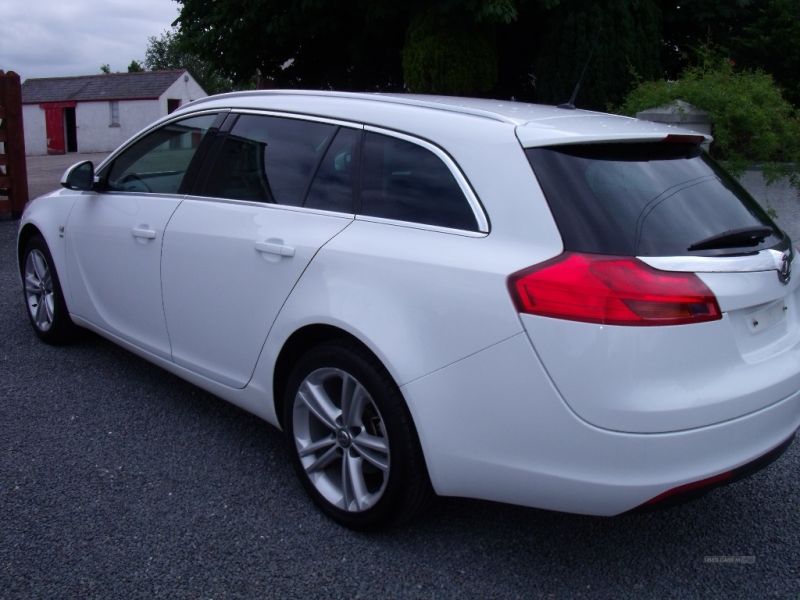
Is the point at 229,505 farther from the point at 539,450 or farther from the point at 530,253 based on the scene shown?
the point at 530,253

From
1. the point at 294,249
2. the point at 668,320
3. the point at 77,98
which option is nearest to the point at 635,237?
the point at 668,320

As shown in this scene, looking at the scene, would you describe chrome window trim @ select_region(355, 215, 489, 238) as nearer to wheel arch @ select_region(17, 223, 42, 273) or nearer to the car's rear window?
the car's rear window

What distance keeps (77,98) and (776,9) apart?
1899 inches

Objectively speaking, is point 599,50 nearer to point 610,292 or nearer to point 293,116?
point 293,116

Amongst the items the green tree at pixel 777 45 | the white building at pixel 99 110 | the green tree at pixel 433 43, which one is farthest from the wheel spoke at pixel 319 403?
the white building at pixel 99 110

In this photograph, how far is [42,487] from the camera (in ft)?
11.9

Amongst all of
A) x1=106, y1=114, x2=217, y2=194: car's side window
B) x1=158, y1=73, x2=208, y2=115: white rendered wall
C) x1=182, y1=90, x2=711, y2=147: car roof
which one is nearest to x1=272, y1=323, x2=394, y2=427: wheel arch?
x1=182, y1=90, x2=711, y2=147: car roof

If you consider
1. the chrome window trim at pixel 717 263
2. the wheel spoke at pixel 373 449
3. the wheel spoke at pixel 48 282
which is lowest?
the wheel spoke at pixel 373 449

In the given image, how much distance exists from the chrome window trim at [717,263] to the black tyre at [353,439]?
99 cm

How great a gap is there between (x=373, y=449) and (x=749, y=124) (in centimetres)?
590

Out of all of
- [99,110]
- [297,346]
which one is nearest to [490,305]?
[297,346]

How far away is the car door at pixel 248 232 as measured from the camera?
3393mm

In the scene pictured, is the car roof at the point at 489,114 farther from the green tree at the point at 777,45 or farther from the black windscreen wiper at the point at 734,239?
the green tree at the point at 777,45

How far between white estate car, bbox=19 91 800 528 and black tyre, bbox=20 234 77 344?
1.85 m
